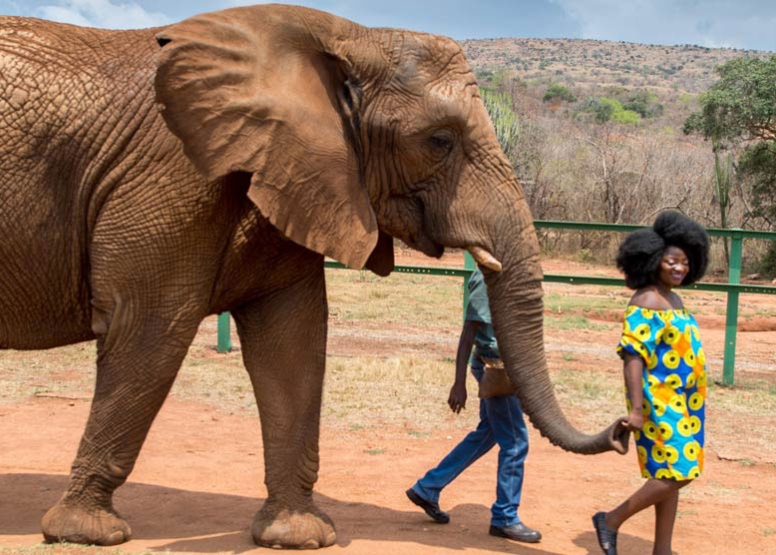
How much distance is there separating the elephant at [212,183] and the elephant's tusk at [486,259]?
0.01 m

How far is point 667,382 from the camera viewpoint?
17.2 ft

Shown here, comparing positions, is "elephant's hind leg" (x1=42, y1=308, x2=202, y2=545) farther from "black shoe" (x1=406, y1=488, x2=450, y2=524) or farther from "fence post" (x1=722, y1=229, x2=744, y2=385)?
"fence post" (x1=722, y1=229, x2=744, y2=385)

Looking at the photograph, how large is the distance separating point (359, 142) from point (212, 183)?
75 cm

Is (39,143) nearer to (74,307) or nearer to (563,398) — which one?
(74,307)

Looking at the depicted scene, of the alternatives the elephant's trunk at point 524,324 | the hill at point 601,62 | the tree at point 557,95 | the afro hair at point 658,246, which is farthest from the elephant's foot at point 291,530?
the hill at point 601,62

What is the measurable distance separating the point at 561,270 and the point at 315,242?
62.1 ft

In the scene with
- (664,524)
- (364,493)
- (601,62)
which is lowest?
(364,493)

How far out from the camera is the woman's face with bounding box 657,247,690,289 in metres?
5.30

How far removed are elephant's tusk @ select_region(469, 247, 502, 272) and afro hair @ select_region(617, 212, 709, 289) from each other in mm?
701

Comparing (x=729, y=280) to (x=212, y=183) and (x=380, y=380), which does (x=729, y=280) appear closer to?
(x=380, y=380)

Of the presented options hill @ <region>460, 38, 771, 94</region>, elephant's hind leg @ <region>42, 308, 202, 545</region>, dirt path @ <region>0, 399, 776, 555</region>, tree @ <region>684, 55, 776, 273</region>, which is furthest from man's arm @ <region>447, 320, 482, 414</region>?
hill @ <region>460, 38, 771, 94</region>

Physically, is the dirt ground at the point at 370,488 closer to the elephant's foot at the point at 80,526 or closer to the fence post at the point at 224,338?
the elephant's foot at the point at 80,526

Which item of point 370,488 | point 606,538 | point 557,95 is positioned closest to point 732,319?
point 370,488

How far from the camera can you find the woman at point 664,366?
5.21 m
